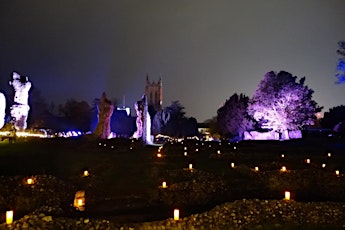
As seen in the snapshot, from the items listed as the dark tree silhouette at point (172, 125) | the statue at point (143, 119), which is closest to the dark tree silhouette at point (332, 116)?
the dark tree silhouette at point (172, 125)

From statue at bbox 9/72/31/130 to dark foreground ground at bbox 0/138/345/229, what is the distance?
89.0ft

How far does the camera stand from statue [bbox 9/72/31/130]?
51362mm

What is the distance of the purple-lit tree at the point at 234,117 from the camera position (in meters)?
77.1

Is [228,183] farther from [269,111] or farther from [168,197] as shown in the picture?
[269,111]

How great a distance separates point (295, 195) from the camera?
16.5 m

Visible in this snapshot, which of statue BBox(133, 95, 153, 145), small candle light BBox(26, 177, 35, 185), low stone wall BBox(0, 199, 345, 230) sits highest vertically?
statue BBox(133, 95, 153, 145)

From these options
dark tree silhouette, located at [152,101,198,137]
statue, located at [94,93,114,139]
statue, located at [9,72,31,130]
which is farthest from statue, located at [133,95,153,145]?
dark tree silhouette, located at [152,101,198,137]

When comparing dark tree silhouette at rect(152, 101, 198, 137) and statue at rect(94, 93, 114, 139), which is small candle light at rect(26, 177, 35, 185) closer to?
statue at rect(94, 93, 114, 139)

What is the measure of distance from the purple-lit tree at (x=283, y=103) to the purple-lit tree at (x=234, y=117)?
1313cm

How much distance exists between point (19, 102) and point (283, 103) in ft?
136

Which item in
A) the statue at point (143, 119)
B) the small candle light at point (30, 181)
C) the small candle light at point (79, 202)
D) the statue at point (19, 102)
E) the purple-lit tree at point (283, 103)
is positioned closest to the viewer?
the small candle light at point (79, 202)

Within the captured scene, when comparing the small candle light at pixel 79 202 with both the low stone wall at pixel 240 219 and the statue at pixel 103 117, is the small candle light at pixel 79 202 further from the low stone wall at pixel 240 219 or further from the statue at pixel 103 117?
the statue at pixel 103 117

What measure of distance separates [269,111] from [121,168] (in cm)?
4302

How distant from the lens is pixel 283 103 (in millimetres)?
60500
